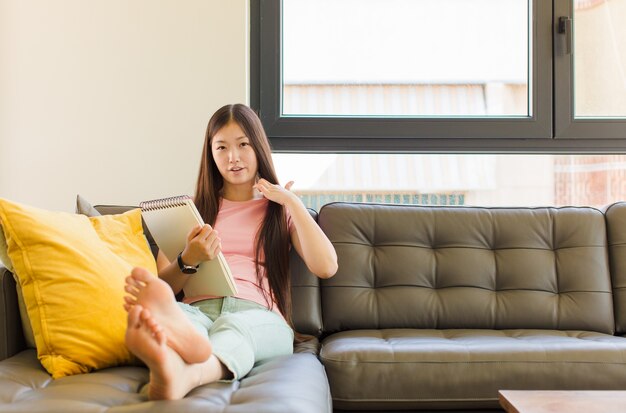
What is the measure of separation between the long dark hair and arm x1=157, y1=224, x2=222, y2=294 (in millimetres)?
228

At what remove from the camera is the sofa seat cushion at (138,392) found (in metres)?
1.28

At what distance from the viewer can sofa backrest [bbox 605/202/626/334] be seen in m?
2.32

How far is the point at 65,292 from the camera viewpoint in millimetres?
1643

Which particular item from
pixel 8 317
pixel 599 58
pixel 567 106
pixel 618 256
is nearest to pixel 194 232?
pixel 8 317

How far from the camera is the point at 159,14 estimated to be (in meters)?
2.77

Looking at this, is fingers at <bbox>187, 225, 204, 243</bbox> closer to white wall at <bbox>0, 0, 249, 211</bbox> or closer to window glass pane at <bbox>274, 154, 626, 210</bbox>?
white wall at <bbox>0, 0, 249, 211</bbox>

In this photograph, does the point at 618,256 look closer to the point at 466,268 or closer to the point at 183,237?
the point at 466,268

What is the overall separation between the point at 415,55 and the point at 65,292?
190 centimetres

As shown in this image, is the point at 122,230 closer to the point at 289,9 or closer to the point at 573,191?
the point at 289,9

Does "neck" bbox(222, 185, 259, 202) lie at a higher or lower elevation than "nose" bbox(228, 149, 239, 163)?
lower

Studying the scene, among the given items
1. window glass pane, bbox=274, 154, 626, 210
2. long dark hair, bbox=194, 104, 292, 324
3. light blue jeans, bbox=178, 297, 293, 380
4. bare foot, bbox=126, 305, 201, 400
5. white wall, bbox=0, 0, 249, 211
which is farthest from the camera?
window glass pane, bbox=274, 154, 626, 210

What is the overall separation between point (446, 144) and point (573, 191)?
2.38ft

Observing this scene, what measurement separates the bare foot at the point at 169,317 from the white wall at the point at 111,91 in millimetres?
1412

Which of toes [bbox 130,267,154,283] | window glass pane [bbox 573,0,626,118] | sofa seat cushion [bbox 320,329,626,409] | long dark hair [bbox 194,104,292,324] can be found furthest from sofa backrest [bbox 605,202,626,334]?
toes [bbox 130,267,154,283]
